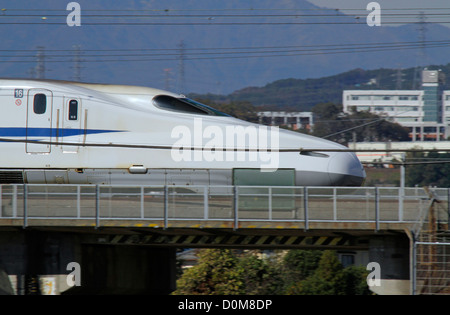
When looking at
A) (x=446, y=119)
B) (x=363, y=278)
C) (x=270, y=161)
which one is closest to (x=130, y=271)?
(x=270, y=161)

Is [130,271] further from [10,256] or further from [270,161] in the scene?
[270,161]

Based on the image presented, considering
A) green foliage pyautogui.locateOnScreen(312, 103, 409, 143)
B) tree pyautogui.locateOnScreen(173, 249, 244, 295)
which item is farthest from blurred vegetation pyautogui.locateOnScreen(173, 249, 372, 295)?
green foliage pyautogui.locateOnScreen(312, 103, 409, 143)

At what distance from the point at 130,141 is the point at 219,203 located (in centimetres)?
485

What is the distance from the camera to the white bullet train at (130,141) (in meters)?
22.1

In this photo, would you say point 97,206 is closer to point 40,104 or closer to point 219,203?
point 219,203

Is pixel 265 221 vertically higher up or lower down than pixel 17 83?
lower down

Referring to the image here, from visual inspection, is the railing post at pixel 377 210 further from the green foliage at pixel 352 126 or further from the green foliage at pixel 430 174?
the green foliage at pixel 352 126

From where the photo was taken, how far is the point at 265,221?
19.4 meters

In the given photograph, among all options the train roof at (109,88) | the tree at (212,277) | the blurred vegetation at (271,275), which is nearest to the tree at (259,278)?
the blurred vegetation at (271,275)

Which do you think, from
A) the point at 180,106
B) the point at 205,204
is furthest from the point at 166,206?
the point at 180,106

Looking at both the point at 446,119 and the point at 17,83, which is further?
the point at 446,119

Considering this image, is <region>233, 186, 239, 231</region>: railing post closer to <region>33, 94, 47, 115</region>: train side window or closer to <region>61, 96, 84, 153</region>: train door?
<region>61, 96, 84, 153</region>: train door

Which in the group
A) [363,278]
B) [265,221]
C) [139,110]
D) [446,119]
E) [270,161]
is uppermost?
[446,119]

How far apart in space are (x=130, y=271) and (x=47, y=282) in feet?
19.1
